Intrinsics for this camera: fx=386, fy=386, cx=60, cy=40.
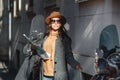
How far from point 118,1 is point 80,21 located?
192 cm

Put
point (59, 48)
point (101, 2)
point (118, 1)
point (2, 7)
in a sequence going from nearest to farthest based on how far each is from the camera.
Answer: point (59, 48) < point (118, 1) < point (101, 2) < point (2, 7)

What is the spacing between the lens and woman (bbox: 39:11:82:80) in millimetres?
5977

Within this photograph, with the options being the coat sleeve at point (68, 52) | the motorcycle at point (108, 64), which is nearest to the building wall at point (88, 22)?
the coat sleeve at point (68, 52)

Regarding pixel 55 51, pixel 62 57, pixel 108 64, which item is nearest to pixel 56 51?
pixel 55 51

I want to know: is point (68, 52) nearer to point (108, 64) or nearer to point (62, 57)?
point (62, 57)

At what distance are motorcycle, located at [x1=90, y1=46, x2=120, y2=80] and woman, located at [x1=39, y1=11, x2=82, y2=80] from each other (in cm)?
167

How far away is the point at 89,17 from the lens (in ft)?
24.7

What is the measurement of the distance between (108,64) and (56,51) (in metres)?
2.05

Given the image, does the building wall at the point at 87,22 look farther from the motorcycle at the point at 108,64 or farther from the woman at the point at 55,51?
the motorcycle at the point at 108,64

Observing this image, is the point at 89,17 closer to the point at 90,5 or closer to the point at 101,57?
the point at 90,5

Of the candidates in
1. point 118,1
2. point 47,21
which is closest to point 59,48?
point 47,21

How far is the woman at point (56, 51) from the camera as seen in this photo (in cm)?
598

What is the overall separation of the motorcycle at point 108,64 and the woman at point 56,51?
167 centimetres

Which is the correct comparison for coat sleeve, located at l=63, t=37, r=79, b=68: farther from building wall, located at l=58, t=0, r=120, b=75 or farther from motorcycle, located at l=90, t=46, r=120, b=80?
motorcycle, located at l=90, t=46, r=120, b=80
